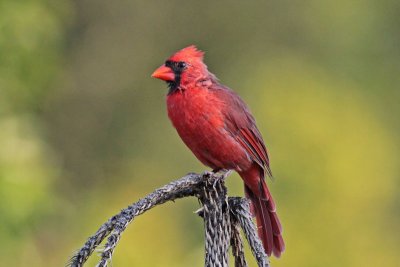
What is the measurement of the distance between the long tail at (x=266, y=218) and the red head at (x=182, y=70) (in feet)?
1.39

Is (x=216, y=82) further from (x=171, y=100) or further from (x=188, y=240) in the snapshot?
(x=188, y=240)

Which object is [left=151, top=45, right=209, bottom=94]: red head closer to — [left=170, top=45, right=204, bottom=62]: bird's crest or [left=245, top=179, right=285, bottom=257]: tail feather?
[left=170, top=45, right=204, bottom=62]: bird's crest

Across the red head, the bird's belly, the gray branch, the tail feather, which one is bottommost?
the gray branch

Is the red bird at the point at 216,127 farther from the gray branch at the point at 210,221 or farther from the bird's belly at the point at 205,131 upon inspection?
the gray branch at the point at 210,221

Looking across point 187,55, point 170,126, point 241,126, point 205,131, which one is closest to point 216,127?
point 205,131

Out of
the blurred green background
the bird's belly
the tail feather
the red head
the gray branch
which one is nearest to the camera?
the gray branch

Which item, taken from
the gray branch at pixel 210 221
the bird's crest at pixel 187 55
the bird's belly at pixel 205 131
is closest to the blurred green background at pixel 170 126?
the bird's crest at pixel 187 55

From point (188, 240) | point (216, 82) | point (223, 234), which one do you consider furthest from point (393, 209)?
point (223, 234)

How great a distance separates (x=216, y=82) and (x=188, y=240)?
4.07 m

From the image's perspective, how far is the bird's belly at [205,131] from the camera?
408 cm

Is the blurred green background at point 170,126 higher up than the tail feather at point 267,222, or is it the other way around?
the blurred green background at point 170,126

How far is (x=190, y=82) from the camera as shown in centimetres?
426

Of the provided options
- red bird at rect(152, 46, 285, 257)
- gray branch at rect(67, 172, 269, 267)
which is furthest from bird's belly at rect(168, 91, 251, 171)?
gray branch at rect(67, 172, 269, 267)

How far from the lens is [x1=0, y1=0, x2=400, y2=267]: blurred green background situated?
6.39 meters
